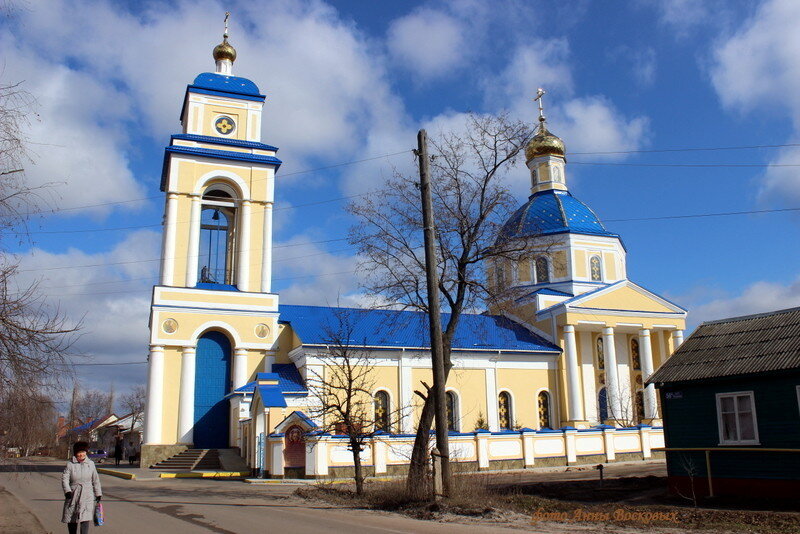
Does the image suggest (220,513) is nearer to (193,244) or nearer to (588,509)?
(588,509)

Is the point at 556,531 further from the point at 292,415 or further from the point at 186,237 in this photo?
the point at 186,237

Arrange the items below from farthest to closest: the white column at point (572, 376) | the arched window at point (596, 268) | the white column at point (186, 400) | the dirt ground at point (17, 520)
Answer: the arched window at point (596, 268) → the white column at point (572, 376) → the white column at point (186, 400) → the dirt ground at point (17, 520)

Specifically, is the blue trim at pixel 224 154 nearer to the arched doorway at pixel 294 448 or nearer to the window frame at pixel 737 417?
the arched doorway at pixel 294 448

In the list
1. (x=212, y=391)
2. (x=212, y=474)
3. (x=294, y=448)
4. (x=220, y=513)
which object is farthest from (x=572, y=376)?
(x=220, y=513)

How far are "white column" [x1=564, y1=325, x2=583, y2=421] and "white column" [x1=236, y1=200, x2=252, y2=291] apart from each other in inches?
637

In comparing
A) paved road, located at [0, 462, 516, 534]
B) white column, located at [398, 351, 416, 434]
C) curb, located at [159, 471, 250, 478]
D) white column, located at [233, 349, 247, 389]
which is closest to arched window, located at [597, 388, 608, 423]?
white column, located at [398, 351, 416, 434]

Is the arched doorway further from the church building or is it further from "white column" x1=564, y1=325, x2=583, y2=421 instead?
"white column" x1=564, y1=325, x2=583, y2=421

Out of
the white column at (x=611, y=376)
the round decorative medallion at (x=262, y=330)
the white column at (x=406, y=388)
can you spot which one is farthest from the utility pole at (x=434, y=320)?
the white column at (x=611, y=376)

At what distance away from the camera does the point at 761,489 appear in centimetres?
1352

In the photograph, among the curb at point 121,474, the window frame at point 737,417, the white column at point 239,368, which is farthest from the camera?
the white column at point 239,368

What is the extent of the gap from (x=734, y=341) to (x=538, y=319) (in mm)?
22157

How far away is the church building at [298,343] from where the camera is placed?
27.5 meters

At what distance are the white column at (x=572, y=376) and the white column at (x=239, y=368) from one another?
15846mm

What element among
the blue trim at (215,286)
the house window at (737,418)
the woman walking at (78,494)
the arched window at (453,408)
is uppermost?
the blue trim at (215,286)
